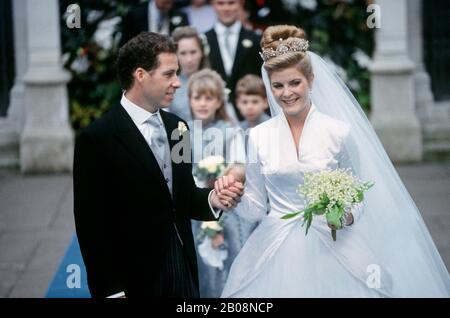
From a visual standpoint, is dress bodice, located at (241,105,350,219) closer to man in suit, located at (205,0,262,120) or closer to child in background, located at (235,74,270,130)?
child in background, located at (235,74,270,130)

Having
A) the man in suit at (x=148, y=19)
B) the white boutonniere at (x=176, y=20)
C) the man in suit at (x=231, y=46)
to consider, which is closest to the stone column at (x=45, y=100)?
the man in suit at (x=148, y=19)

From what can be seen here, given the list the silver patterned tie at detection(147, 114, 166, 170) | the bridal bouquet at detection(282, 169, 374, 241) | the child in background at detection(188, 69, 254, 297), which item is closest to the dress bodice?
the bridal bouquet at detection(282, 169, 374, 241)

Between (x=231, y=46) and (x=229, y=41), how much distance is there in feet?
0.13

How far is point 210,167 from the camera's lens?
552cm

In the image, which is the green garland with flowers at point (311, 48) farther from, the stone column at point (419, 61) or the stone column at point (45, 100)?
the stone column at point (419, 61)

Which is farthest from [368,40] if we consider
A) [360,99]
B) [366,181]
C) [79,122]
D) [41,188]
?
[366,181]

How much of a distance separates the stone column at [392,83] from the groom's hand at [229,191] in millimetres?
3728

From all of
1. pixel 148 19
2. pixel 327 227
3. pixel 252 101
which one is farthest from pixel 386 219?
pixel 148 19

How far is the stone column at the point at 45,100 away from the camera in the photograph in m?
6.59

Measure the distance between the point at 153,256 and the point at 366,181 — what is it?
86 cm

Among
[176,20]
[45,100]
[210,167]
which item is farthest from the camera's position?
[45,100]

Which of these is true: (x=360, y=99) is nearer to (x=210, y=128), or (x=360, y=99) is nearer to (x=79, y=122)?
(x=79, y=122)

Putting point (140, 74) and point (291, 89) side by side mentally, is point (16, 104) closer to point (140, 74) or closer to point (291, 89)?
point (140, 74)

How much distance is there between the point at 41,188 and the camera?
680cm
